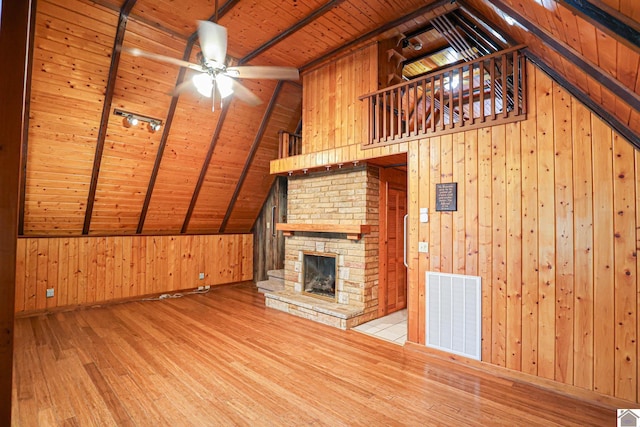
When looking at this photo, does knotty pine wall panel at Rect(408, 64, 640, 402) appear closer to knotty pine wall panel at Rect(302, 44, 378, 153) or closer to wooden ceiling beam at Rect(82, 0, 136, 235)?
knotty pine wall panel at Rect(302, 44, 378, 153)

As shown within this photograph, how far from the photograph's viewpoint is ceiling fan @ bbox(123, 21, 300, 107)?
271 centimetres

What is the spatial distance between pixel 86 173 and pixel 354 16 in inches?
179

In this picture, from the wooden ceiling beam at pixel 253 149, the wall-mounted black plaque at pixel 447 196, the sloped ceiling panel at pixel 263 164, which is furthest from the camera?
the sloped ceiling panel at pixel 263 164

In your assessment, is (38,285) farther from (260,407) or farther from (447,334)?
(447,334)

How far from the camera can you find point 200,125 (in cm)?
536

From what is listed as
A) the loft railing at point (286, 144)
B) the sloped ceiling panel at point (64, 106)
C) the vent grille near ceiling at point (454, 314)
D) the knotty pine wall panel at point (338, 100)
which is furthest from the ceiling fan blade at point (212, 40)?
the vent grille near ceiling at point (454, 314)

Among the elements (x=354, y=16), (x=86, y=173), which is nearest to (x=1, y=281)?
(x=354, y=16)

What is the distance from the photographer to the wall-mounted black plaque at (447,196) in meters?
3.43

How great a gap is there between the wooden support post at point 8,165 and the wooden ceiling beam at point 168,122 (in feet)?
8.43

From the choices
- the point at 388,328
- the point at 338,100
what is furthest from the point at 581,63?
the point at 388,328

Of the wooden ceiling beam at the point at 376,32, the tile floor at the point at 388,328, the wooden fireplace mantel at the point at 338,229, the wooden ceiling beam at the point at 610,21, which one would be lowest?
the tile floor at the point at 388,328

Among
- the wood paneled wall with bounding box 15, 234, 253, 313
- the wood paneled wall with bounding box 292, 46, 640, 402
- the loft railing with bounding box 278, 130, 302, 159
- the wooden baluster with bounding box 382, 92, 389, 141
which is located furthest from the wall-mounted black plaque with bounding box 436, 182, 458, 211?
the wood paneled wall with bounding box 15, 234, 253, 313

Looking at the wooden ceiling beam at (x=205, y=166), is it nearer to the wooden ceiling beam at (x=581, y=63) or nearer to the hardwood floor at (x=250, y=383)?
the hardwood floor at (x=250, y=383)

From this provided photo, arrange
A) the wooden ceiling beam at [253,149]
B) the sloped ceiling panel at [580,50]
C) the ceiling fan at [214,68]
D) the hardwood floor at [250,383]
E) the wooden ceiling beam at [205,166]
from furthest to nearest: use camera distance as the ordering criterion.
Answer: the wooden ceiling beam at [253,149] → the wooden ceiling beam at [205,166] → the ceiling fan at [214,68] → the hardwood floor at [250,383] → the sloped ceiling panel at [580,50]
